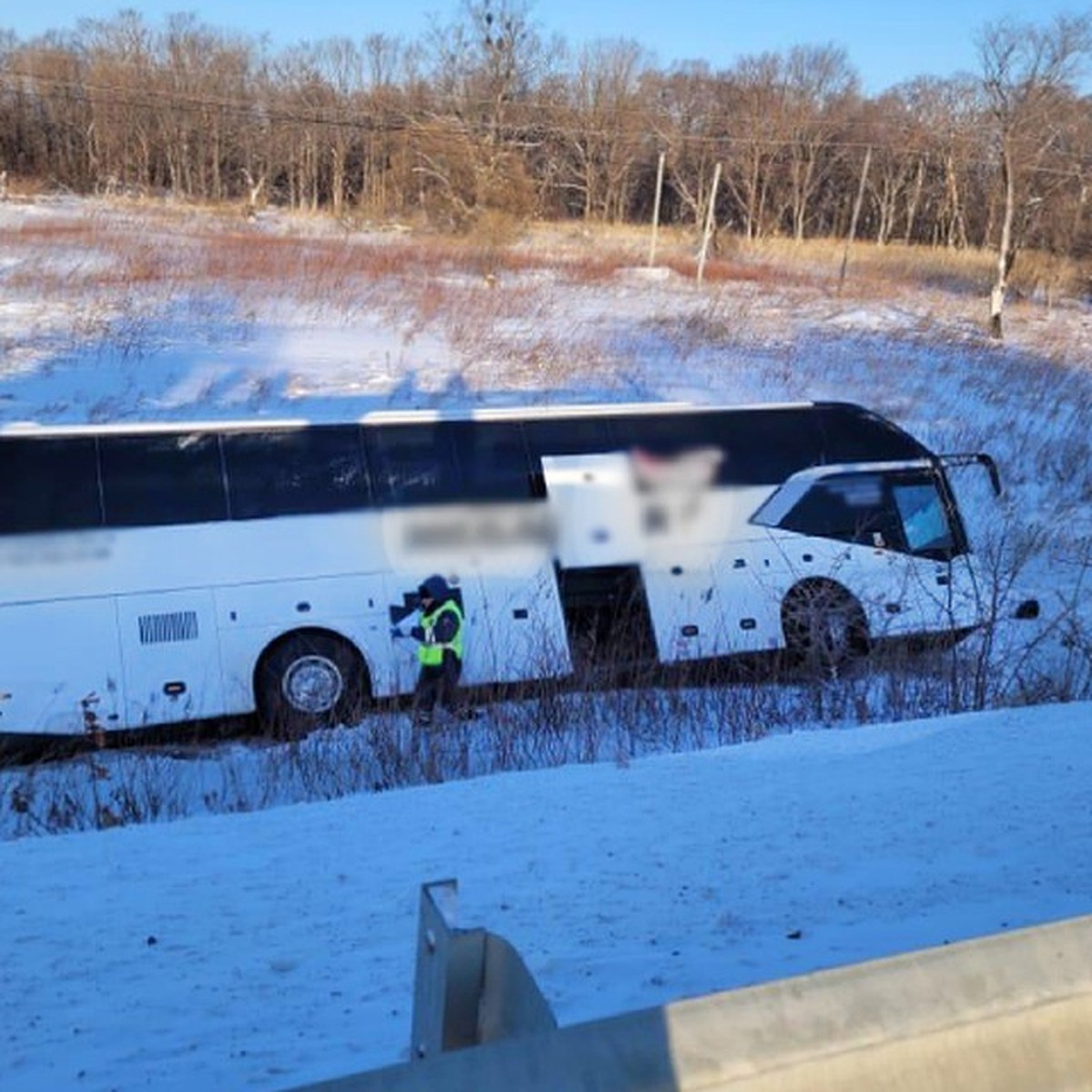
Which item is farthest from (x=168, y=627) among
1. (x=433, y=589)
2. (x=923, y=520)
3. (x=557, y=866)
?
(x=923, y=520)

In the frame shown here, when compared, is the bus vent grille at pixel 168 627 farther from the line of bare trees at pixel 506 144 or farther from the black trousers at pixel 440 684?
the line of bare trees at pixel 506 144

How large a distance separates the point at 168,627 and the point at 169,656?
0.21 meters

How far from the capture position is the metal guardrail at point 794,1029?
4.75 feet

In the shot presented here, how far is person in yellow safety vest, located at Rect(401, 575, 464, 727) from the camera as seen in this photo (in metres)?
8.55

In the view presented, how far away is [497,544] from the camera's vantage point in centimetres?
932

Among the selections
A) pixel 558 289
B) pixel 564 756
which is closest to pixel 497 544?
pixel 564 756

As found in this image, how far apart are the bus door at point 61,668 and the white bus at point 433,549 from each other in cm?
1

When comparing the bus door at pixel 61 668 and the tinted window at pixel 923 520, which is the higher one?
the tinted window at pixel 923 520

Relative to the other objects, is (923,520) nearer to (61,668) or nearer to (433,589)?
(433,589)

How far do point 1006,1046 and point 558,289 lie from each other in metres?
27.1

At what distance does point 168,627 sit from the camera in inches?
330

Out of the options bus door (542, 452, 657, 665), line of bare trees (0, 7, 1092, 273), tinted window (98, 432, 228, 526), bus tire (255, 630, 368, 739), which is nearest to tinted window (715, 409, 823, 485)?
bus door (542, 452, 657, 665)

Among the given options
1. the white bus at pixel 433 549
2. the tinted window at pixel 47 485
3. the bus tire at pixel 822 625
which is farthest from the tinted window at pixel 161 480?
the bus tire at pixel 822 625

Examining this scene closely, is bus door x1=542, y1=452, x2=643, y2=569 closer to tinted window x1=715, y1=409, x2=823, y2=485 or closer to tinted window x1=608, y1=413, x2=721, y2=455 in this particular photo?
tinted window x1=608, y1=413, x2=721, y2=455
